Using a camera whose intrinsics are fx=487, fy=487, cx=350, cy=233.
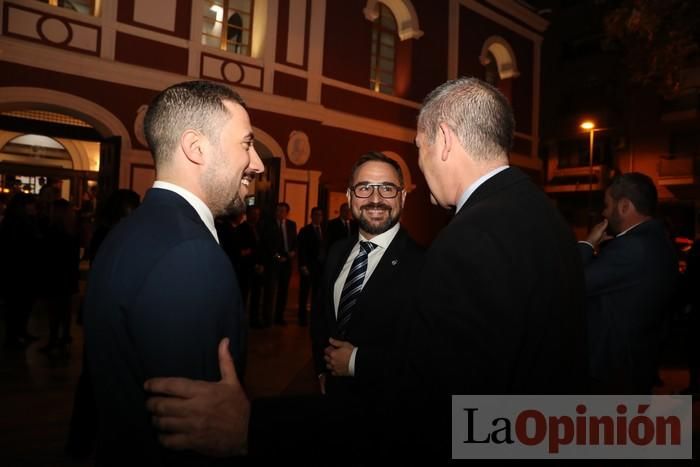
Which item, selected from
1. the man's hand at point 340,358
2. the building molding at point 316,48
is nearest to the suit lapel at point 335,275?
the man's hand at point 340,358

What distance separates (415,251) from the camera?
2.47 m

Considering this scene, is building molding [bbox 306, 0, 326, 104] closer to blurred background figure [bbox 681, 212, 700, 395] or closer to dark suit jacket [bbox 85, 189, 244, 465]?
blurred background figure [bbox 681, 212, 700, 395]

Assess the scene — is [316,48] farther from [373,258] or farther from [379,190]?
[373,258]

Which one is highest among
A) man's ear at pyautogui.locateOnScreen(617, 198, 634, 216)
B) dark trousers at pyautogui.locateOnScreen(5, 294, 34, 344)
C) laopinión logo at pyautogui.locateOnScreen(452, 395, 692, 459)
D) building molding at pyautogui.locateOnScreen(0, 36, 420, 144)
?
building molding at pyautogui.locateOnScreen(0, 36, 420, 144)

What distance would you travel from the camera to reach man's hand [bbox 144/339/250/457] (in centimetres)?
112

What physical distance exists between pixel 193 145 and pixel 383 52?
11.8 m

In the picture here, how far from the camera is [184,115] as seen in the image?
146cm

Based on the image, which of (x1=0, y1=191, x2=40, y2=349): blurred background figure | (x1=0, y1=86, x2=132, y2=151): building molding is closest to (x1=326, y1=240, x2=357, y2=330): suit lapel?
(x1=0, y1=191, x2=40, y2=349): blurred background figure

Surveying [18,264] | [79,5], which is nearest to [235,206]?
[18,264]

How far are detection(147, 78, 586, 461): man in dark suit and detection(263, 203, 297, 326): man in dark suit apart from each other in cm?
661

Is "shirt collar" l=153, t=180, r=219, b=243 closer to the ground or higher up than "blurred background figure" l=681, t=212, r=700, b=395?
higher up

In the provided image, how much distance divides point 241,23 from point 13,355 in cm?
750

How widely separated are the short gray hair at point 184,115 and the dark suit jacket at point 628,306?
2273 mm

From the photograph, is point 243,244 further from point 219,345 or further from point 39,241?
point 219,345
